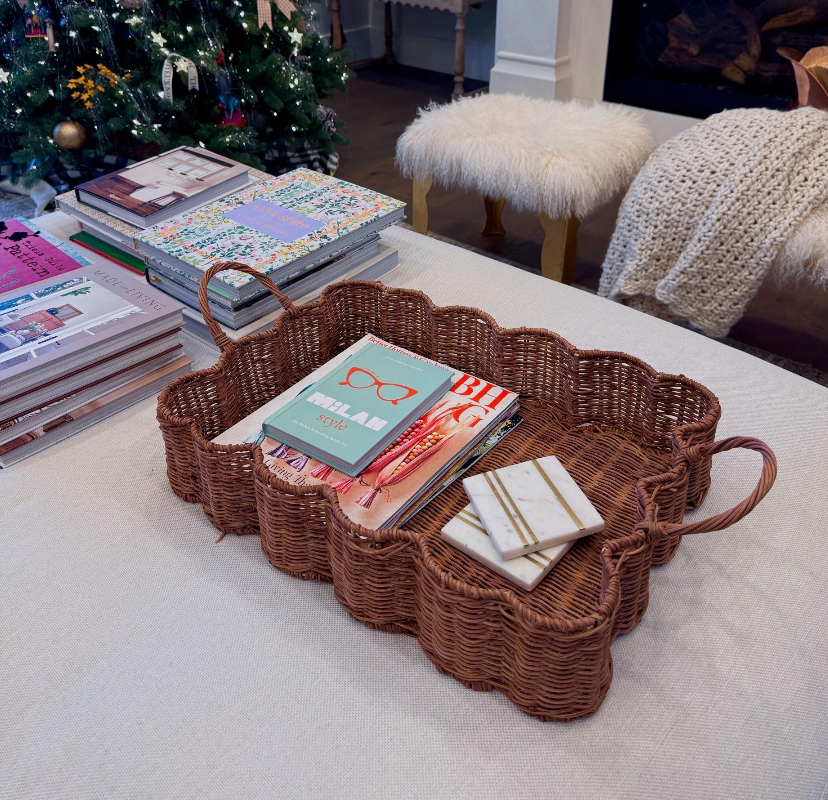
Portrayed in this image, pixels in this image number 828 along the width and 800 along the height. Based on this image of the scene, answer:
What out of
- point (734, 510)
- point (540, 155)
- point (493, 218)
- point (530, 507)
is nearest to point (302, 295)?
point (530, 507)

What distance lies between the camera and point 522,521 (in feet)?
2.23

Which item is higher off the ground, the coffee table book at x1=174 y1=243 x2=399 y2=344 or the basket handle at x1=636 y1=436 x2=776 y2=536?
the basket handle at x1=636 y1=436 x2=776 y2=536

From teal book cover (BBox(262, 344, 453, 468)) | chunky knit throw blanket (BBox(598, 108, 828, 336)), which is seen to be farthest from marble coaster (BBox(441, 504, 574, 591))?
chunky knit throw blanket (BBox(598, 108, 828, 336))

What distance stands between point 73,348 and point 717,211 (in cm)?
113

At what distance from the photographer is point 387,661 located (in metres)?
0.66

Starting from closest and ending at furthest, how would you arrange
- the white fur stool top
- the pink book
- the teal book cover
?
the teal book cover → the pink book → the white fur stool top

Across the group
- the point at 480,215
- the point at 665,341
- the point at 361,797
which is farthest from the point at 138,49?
the point at 361,797

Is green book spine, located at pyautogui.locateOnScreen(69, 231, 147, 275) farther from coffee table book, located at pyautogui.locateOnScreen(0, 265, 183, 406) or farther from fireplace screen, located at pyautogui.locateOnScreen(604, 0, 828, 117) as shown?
fireplace screen, located at pyautogui.locateOnScreen(604, 0, 828, 117)

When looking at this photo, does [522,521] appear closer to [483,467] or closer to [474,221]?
[483,467]

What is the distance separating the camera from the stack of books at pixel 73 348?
33.6 inches

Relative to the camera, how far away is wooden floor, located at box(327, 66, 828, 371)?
5.90 ft

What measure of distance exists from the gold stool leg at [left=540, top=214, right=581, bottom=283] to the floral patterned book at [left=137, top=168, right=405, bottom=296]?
2.10 ft

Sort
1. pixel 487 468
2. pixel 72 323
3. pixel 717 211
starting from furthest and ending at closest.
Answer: pixel 717 211, pixel 72 323, pixel 487 468

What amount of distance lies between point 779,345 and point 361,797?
5.03 feet
